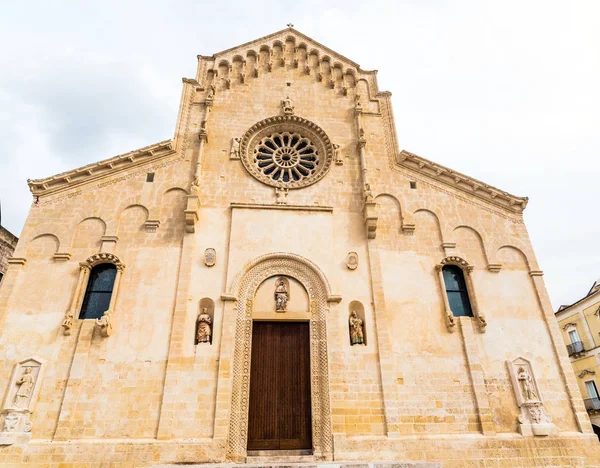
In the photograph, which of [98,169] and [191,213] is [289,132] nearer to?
[191,213]

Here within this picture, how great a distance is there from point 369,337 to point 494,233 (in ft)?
20.2

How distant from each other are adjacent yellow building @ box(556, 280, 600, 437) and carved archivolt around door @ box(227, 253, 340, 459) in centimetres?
2519

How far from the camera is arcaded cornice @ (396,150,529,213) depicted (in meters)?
14.4

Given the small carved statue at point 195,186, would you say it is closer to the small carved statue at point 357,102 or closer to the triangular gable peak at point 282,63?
the triangular gable peak at point 282,63

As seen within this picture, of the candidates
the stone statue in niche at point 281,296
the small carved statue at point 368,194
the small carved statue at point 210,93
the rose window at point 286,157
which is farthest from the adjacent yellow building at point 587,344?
the small carved statue at point 210,93

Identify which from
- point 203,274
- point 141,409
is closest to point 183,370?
point 141,409

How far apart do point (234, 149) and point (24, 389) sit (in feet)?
32.6

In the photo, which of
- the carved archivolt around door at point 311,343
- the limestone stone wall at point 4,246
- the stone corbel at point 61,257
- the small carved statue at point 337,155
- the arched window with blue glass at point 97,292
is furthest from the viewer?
the limestone stone wall at point 4,246

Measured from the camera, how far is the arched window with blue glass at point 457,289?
12406mm

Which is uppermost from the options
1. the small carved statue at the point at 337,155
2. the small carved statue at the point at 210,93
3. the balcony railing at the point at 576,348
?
the small carved statue at the point at 210,93

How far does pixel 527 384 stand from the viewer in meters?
11.3

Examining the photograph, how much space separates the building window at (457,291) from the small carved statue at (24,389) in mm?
12643

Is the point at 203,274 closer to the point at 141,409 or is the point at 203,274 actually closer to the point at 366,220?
the point at 141,409

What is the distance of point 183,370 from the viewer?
1095 cm
